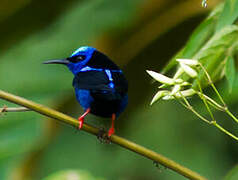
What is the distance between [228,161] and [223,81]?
82 centimetres

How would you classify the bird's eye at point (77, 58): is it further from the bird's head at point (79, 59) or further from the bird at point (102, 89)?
the bird at point (102, 89)

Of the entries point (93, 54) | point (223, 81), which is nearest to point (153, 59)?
point (223, 81)

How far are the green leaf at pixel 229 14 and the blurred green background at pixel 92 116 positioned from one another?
1578 mm

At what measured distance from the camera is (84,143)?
4.54m

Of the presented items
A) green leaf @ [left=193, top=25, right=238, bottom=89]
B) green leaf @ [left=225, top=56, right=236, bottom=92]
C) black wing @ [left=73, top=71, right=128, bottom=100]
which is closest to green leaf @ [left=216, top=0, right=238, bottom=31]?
green leaf @ [left=193, top=25, right=238, bottom=89]

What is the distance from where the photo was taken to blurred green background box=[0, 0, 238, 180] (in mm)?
3896

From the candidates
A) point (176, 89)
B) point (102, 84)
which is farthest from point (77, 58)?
point (176, 89)

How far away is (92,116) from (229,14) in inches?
103

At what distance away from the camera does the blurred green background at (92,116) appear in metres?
3.90

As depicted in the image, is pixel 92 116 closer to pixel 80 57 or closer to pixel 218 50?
pixel 80 57

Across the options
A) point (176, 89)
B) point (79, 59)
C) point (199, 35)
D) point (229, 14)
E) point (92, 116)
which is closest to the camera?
point (176, 89)

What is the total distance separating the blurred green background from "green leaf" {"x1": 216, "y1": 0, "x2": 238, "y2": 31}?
1.58 meters

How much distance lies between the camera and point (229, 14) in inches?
75.2

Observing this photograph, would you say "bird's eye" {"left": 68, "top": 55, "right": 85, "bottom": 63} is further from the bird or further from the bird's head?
the bird
